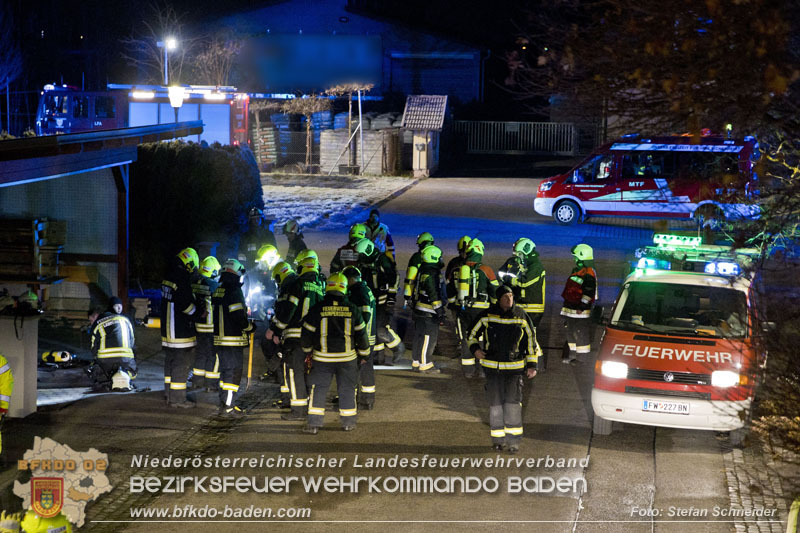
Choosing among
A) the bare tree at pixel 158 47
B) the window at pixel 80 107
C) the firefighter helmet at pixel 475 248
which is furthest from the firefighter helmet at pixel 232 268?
the bare tree at pixel 158 47

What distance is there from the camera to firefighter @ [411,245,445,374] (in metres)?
12.5

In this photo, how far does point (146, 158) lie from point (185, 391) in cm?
820

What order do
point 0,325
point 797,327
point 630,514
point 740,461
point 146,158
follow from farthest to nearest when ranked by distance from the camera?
point 146,158, point 0,325, point 740,461, point 630,514, point 797,327

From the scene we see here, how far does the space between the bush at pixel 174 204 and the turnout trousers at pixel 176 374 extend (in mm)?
6970

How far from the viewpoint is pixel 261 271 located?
13.5m

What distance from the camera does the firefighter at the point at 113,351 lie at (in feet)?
38.2

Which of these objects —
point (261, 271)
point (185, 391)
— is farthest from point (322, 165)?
point (185, 391)

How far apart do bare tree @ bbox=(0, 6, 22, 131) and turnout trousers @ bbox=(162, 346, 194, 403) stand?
3857 centimetres

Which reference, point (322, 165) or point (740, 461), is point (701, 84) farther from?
point (322, 165)

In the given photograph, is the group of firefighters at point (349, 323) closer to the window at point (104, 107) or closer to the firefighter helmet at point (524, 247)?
the firefighter helmet at point (524, 247)

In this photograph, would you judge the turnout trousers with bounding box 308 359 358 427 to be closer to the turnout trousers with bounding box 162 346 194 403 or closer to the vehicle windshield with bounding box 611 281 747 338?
the turnout trousers with bounding box 162 346 194 403

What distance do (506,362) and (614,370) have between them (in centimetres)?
116

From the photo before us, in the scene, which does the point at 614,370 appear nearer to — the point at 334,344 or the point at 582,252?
the point at 334,344

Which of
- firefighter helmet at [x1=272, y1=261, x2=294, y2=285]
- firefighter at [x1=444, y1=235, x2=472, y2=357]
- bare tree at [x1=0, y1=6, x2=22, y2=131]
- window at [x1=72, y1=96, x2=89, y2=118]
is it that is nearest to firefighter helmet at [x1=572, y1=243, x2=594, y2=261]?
firefighter at [x1=444, y1=235, x2=472, y2=357]
